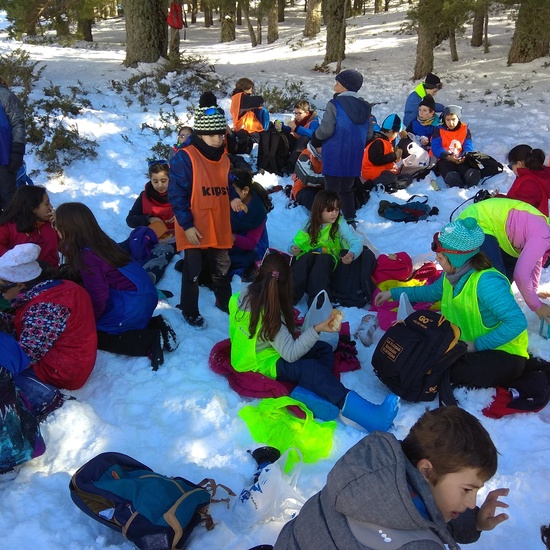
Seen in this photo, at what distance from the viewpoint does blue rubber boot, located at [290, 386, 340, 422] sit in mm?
3641

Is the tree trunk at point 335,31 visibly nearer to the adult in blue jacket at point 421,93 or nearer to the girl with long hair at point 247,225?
the adult in blue jacket at point 421,93

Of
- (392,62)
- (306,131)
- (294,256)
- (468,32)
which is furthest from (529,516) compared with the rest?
(468,32)

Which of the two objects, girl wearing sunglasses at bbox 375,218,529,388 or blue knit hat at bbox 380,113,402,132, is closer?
girl wearing sunglasses at bbox 375,218,529,388

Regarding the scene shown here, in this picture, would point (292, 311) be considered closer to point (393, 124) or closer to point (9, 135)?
point (9, 135)

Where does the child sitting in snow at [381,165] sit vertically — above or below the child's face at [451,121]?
below

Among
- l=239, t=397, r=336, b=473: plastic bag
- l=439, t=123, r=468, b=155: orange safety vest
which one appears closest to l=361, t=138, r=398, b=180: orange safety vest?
l=439, t=123, r=468, b=155: orange safety vest

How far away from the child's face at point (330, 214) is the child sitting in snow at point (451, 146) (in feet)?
11.2

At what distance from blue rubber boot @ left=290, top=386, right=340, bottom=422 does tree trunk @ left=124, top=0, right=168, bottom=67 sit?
10.7m

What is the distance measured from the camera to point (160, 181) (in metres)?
6.16

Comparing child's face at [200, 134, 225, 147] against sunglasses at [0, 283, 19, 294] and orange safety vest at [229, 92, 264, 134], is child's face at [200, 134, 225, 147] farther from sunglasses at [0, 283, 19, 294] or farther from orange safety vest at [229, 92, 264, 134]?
orange safety vest at [229, 92, 264, 134]

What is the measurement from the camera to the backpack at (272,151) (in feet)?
27.9

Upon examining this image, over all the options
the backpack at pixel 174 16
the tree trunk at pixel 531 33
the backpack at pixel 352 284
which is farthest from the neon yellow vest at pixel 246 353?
the tree trunk at pixel 531 33

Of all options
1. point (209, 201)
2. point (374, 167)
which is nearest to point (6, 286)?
point (209, 201)

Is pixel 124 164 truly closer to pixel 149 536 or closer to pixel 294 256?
pixel 294 256
